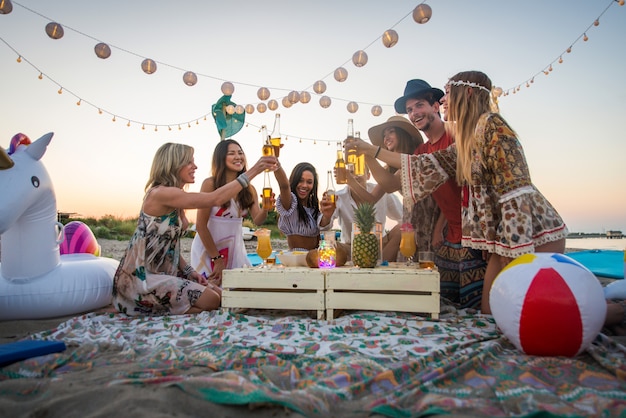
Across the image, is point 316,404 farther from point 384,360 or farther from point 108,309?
point 108,309

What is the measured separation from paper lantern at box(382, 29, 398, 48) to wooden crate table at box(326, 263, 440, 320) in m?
3.35

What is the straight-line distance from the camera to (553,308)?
2.02m

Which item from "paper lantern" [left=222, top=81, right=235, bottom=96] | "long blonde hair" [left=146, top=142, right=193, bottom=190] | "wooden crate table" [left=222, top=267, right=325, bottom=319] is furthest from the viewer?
"paper lantern" [left=222, top=81, right=235, bottom=96]

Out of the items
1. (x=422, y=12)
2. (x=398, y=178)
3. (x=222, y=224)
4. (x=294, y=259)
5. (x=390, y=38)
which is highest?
(x=422, y=12)

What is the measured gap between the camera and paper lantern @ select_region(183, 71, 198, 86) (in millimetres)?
6230

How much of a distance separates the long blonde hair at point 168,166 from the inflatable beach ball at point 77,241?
1.35 meters

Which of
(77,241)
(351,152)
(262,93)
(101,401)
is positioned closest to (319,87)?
(262,93)

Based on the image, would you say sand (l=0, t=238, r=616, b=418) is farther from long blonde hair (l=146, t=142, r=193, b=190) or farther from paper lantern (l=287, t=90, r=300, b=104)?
paper lantern (l=287, t=90, r=300, b=104)

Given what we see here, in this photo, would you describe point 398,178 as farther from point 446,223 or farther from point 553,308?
point 553,308

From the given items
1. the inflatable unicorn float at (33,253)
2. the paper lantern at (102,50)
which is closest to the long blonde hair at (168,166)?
the inflatable unicorn float at (33,253)

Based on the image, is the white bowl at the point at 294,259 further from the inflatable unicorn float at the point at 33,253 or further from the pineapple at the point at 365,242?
the inflatable unicorn float at the point at 33,253

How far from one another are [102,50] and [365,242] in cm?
462

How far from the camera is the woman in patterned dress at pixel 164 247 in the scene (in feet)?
11.2

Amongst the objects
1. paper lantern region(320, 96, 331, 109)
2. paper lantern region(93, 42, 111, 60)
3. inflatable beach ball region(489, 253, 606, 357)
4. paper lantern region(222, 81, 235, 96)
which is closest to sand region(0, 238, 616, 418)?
inflatable beach ball region(489, 253, 606, 357)
